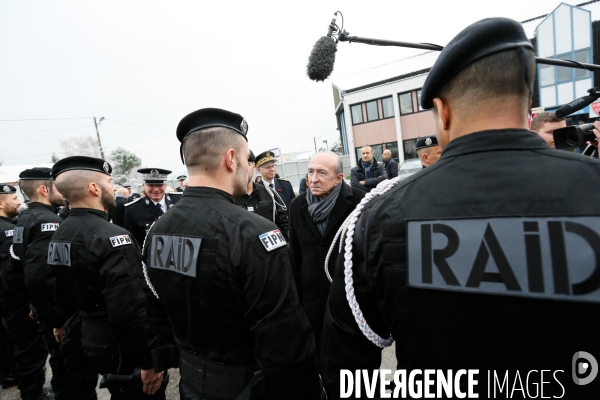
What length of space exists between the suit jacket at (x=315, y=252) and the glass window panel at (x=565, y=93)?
19124 mm

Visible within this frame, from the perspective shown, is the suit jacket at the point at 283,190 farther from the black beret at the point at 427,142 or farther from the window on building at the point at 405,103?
the window on building at the point at 405,103

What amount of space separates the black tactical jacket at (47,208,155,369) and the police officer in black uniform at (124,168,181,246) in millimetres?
2176

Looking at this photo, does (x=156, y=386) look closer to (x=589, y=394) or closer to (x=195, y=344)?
(x=195, y=344)

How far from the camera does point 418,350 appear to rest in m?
0.98

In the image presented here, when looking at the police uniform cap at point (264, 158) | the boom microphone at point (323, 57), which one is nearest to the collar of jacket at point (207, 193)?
the boom microphone at point (323, 57)

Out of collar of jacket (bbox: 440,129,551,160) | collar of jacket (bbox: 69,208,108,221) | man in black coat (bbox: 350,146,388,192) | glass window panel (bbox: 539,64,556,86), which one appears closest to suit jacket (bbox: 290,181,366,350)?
collar of jacket (bbox: 69,208,108,221)

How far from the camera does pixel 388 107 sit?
22.9 m

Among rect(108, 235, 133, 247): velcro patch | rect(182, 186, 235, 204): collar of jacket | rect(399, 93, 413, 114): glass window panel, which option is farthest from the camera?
rect(399, 93, 413, 114): glass window panel

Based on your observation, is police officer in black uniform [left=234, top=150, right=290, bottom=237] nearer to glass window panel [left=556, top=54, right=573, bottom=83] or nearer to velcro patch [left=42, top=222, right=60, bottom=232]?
velcro patch [left=42, top=222, right=60, bottom=232]

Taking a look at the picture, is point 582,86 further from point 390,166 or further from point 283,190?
point 283,190

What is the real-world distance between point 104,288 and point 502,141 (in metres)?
2.56

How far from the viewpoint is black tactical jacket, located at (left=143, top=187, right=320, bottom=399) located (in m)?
1.46

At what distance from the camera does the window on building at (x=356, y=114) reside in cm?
2402

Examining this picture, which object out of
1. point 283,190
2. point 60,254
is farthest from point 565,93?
point 60,254
